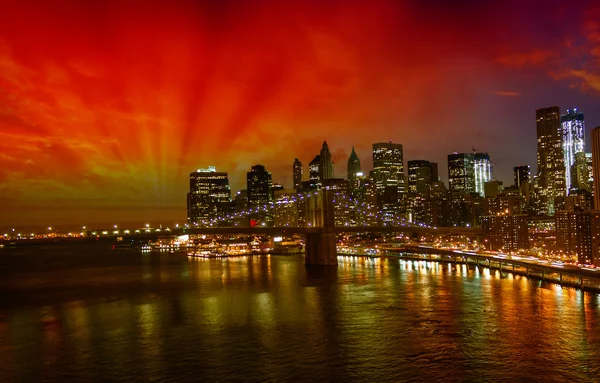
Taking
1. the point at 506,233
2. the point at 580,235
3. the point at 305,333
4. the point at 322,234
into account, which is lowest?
the point at 305,333

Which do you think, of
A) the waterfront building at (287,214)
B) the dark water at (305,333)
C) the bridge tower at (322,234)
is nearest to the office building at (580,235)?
the dark water at (305,333)

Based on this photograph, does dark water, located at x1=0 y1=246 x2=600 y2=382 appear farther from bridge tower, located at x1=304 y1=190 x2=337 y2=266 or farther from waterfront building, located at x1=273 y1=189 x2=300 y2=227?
waterfront building, located at x1=273 y1=189 x2=300 y2=227

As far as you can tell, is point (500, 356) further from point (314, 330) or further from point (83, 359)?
point (83, 359)

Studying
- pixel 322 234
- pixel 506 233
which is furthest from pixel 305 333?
pixel 506 233

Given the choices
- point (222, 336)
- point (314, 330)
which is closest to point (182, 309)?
point (222, 336)

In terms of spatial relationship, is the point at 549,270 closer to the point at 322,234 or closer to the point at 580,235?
the point at 322,234

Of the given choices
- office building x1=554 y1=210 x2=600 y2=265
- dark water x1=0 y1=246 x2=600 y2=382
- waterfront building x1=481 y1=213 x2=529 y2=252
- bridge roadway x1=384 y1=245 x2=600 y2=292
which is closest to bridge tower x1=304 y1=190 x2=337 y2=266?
bridge roadway x1=384 y1=245 x2=600 y2=292

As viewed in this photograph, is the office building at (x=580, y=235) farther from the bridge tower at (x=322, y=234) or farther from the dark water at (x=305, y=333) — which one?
the bridge tower at (x=322, y=234)
